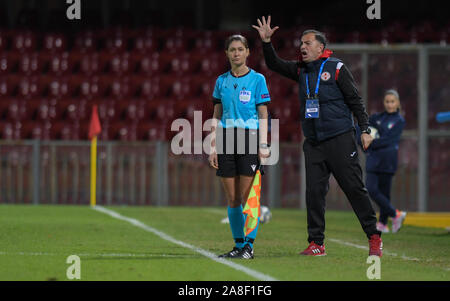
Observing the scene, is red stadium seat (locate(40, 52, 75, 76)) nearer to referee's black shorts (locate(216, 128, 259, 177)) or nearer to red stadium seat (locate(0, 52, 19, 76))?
red stadium seat (locate(0, 52, 19, 76))

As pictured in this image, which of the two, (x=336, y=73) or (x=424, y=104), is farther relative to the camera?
(x=424, y=104)

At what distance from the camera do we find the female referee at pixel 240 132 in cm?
753

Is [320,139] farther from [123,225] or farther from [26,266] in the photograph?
[123,225]

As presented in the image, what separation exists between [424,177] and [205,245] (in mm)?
7167

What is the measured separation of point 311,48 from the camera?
7.73 metres

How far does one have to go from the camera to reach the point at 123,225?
11.5 meters

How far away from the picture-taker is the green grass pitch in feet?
20.9

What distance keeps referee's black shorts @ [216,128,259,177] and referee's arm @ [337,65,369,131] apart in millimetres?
800

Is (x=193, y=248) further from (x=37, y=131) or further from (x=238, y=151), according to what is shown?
(x=37, y=131)

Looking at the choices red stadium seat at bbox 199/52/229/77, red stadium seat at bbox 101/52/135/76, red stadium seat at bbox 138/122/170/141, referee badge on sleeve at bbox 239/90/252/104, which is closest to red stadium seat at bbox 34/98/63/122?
red stadium seat at bbox 101/52/135/76

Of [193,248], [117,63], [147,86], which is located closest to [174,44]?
[117,63]

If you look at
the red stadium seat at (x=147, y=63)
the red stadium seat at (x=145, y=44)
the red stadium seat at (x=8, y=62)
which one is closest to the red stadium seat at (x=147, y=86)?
the red stadium seat at (x=147, y=63)

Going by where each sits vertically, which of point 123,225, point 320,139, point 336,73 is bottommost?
point 123,225
